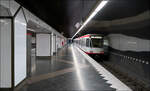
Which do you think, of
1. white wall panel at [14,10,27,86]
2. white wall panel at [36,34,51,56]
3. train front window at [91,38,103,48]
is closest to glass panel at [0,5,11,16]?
white wall panel at [14,10,27,86]

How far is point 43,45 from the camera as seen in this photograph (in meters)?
13.2

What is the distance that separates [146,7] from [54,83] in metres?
7.35

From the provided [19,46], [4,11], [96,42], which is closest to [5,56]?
[19,46]

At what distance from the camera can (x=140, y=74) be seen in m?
9.89

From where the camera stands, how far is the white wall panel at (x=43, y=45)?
13183 millimetres

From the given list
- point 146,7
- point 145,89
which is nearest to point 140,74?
point 145,89

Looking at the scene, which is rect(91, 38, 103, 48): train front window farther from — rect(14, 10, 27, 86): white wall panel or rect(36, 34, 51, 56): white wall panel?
rect(14, 10, 27, 86): white wall panel

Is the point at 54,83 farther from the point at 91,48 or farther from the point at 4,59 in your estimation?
the point at 91,48

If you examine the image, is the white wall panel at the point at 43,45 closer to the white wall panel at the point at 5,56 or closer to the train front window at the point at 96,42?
the train front window at the point at 96,42

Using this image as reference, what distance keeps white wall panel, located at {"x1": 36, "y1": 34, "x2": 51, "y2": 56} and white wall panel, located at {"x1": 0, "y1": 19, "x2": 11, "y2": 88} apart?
8862 millimetres

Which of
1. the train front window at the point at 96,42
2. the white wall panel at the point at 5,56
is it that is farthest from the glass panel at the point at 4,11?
the train front window at the point at 96,42

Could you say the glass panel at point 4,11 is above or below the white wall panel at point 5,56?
above

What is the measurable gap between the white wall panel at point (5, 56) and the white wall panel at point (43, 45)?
8.86 meters

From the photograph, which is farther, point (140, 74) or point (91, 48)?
point (91, 48)
